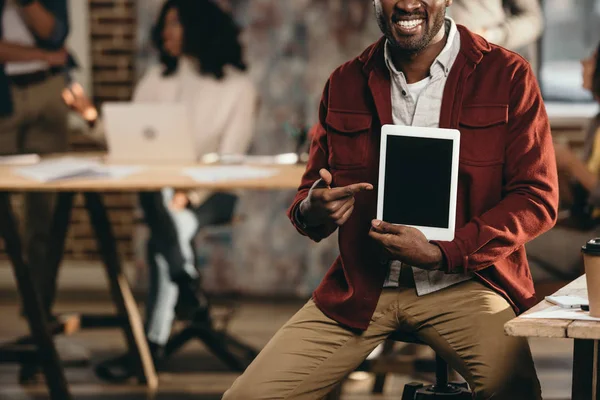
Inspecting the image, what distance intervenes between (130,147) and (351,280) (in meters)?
1.77

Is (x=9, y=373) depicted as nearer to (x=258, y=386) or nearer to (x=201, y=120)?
(x=201, y=120)

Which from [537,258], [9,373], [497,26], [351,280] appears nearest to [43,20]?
[9,373]

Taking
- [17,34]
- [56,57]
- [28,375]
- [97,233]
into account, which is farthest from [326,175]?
[17,34]

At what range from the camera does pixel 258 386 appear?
203 cm

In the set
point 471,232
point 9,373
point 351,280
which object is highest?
point 471,232

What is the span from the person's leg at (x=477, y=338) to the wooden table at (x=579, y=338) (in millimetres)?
274

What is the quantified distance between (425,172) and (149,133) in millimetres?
1900

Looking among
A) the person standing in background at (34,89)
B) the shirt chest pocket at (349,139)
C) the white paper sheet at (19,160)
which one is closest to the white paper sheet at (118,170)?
the white paper sheet at (19,160)

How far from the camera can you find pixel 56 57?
425 centimetres

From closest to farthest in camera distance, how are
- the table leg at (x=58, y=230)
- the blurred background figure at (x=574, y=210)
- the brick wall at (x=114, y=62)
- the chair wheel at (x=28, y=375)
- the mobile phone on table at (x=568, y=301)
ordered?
1. the mobile phone on table at (x=568, y=301)
2. the blurred background figure at (x=574, y=210)
3. the table leg at (x=58, y=230)
4. the chair wheel at (x=28, y=375)
5. the brick wall at (x=114, y=62)

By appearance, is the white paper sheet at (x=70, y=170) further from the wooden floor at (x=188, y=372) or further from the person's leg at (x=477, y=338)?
A: the person's leg at (x=477, y=338)

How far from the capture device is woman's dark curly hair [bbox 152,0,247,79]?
443 centimetres

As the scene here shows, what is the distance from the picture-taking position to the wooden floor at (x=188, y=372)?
12.0 feet

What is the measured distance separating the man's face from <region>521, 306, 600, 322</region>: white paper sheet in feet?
2.19
